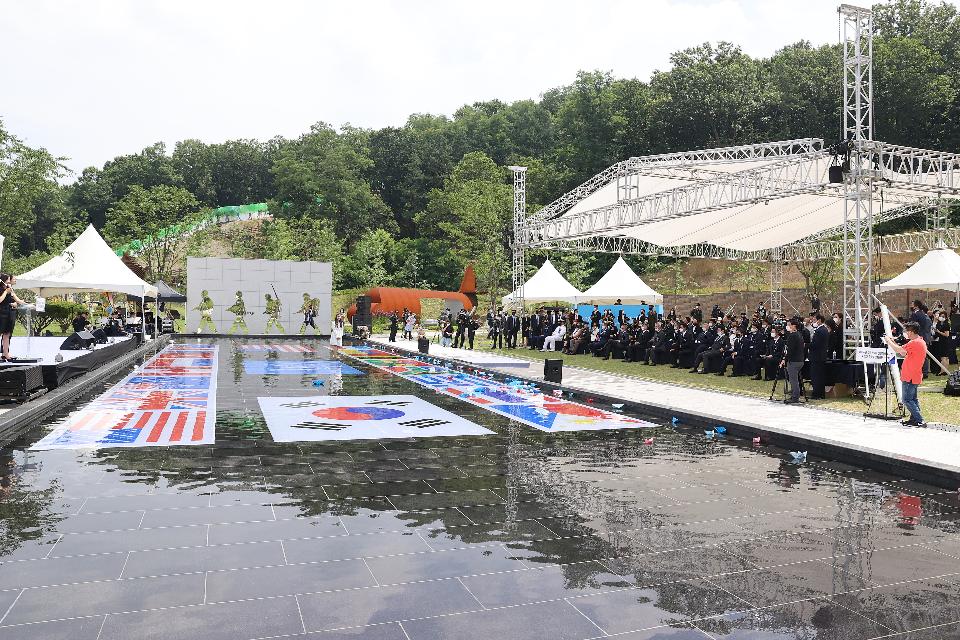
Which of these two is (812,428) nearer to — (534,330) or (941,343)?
(941,343)

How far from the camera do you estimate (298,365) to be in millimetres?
20578

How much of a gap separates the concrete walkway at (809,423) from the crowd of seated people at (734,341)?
142cm

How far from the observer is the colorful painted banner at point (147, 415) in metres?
8.65

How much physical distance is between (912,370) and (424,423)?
6401 mm

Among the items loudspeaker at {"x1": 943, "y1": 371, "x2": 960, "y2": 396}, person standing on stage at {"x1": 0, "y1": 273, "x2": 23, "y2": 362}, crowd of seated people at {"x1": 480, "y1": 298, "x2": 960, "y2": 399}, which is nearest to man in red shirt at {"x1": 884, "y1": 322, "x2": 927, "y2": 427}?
crowd of seated people at {"x1": 480, "y1": 298, "x2": 960, "y2": 399}

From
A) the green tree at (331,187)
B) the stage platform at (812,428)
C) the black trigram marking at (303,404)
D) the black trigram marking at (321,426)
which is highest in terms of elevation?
the green tree at (331,187)

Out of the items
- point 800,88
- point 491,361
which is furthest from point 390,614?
point 800,88

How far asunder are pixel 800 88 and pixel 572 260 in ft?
64.3

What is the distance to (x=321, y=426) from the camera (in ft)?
32.7

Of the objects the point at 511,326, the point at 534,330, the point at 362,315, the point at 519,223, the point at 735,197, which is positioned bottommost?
the point at 534,330

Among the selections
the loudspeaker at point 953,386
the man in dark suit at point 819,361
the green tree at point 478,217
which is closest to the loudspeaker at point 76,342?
the man in dark suit at point 819,361

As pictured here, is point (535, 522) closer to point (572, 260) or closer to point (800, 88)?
point (572, 260)

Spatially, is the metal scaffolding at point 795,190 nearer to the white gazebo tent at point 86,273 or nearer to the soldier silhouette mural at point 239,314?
the white gazebo tent at point 86,273

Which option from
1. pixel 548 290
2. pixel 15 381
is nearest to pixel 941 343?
pixel 548 290
